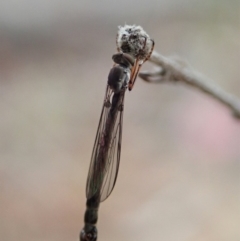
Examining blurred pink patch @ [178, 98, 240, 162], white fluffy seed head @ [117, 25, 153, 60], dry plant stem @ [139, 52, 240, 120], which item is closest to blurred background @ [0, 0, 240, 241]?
blurred pink patch @ [178, 98, 240, 162]

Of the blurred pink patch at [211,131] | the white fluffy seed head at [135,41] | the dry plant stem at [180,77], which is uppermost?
the blurred pink patch at [211,131]

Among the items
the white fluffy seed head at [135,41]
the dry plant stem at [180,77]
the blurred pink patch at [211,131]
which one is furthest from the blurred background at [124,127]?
the white fluffy seed head at [135,41]

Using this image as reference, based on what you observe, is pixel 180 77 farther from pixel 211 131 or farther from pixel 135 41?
pixel 211 131

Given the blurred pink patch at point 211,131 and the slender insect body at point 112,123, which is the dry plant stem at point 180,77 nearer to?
the slender insect body at point 112,123

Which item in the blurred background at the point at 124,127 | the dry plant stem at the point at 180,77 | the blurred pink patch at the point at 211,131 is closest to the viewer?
the dry plant stem at the point at 180,77

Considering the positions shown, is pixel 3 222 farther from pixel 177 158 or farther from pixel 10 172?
pixel 177 158

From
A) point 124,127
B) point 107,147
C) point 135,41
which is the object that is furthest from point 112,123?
point 124,127

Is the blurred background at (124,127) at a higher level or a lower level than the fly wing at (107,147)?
higher
